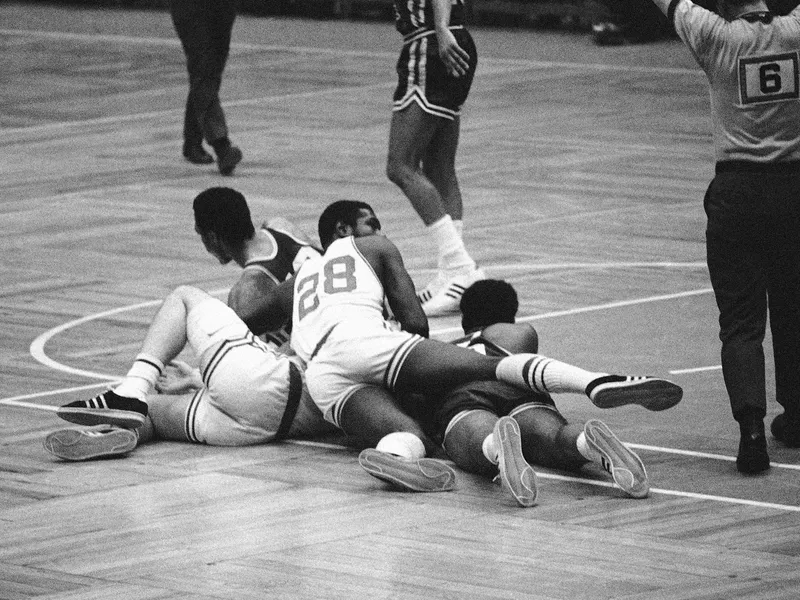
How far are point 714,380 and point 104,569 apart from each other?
3.19 meters

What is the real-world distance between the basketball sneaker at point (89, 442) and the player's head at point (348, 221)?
4.02 feet

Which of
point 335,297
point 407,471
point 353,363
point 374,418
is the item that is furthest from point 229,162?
point 407,471

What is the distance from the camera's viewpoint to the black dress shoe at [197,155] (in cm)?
1453

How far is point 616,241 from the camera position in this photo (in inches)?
435

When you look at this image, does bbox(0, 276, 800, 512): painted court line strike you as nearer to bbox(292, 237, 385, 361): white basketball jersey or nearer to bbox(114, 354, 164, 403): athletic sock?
bbox(292, 237, 385, 361): white basketball jersey

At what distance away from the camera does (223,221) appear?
25.1 feet

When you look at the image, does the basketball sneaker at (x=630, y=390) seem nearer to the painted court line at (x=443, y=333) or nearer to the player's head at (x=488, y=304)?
the painted court line at (x=443, y=333)

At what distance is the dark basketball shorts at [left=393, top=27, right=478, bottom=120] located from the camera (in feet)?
32.3

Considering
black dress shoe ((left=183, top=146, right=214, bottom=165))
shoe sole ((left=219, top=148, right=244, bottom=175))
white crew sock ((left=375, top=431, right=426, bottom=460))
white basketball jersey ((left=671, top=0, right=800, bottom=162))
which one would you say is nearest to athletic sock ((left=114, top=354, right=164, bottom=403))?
white crew sock ((left=375, top=431, right=426, bottom=460))

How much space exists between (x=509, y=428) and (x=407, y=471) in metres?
0.38

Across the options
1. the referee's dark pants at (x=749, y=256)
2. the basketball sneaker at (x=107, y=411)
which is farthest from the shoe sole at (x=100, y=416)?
the referee's dark pants at (x=749, y=256)

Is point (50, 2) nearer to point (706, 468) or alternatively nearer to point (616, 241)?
point (616, 241)

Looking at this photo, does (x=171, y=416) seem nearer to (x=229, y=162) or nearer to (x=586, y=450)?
(x=586, y=450)

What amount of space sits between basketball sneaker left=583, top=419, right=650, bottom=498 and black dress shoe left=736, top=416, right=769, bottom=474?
43 cm
